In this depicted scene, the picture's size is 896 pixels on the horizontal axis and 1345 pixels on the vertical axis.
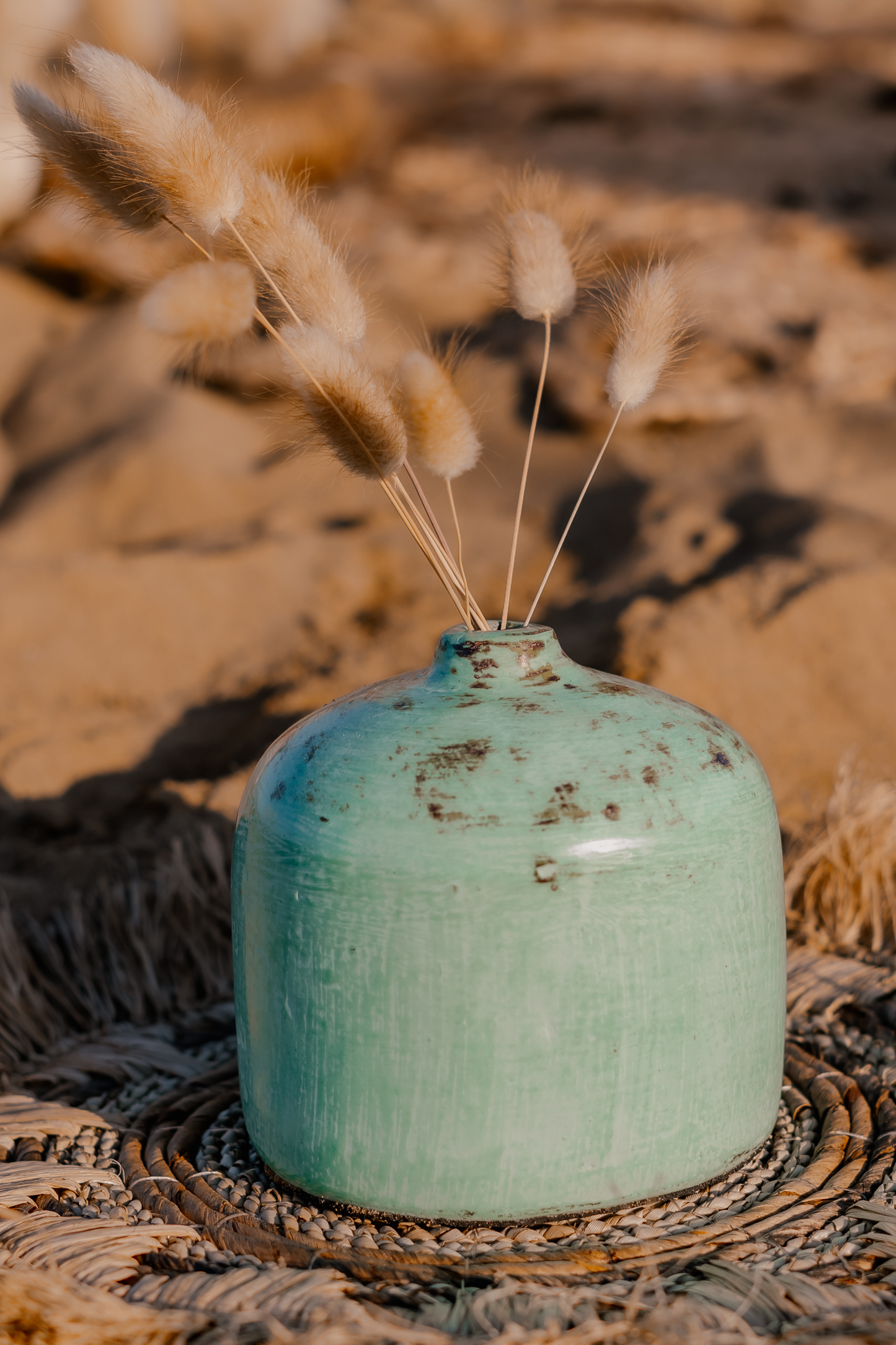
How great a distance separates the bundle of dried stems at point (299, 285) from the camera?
159 centimetres

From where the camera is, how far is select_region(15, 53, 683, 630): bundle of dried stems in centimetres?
159

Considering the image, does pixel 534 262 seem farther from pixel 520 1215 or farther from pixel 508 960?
pixel 520 1215

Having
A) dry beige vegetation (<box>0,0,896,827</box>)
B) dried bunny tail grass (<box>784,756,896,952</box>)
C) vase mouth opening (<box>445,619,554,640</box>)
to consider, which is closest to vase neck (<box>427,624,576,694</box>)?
vase mouth opening (<box>445,619,554,640</box>)

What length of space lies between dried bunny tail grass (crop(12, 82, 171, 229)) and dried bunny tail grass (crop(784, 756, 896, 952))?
5.91 ft

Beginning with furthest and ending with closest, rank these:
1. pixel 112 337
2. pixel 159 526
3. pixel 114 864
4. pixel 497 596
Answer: pixel 112 337 < pixel 159 526 < pixel 497 596 < pixel 114 864

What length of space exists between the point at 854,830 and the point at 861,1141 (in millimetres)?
889

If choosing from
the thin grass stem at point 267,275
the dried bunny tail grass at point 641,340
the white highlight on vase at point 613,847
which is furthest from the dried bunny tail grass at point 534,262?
the white highlight on vase at point 613,847

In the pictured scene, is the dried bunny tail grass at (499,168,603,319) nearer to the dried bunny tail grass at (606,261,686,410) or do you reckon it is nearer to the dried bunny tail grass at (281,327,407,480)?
the dried bunny tail grass at (606,261,686,410)

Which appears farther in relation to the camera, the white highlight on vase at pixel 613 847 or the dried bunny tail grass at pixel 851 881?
the dried bunny tail grass at pixel 851 881

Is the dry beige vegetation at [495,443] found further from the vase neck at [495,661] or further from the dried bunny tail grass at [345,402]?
the vase neck at [495,661]

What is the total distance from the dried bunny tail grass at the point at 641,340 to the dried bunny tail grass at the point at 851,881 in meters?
1.21

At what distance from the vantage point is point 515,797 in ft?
4.94

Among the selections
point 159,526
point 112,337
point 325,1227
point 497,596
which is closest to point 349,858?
point 325,1227

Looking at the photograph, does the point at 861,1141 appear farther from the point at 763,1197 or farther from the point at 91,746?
the point at 91,746
